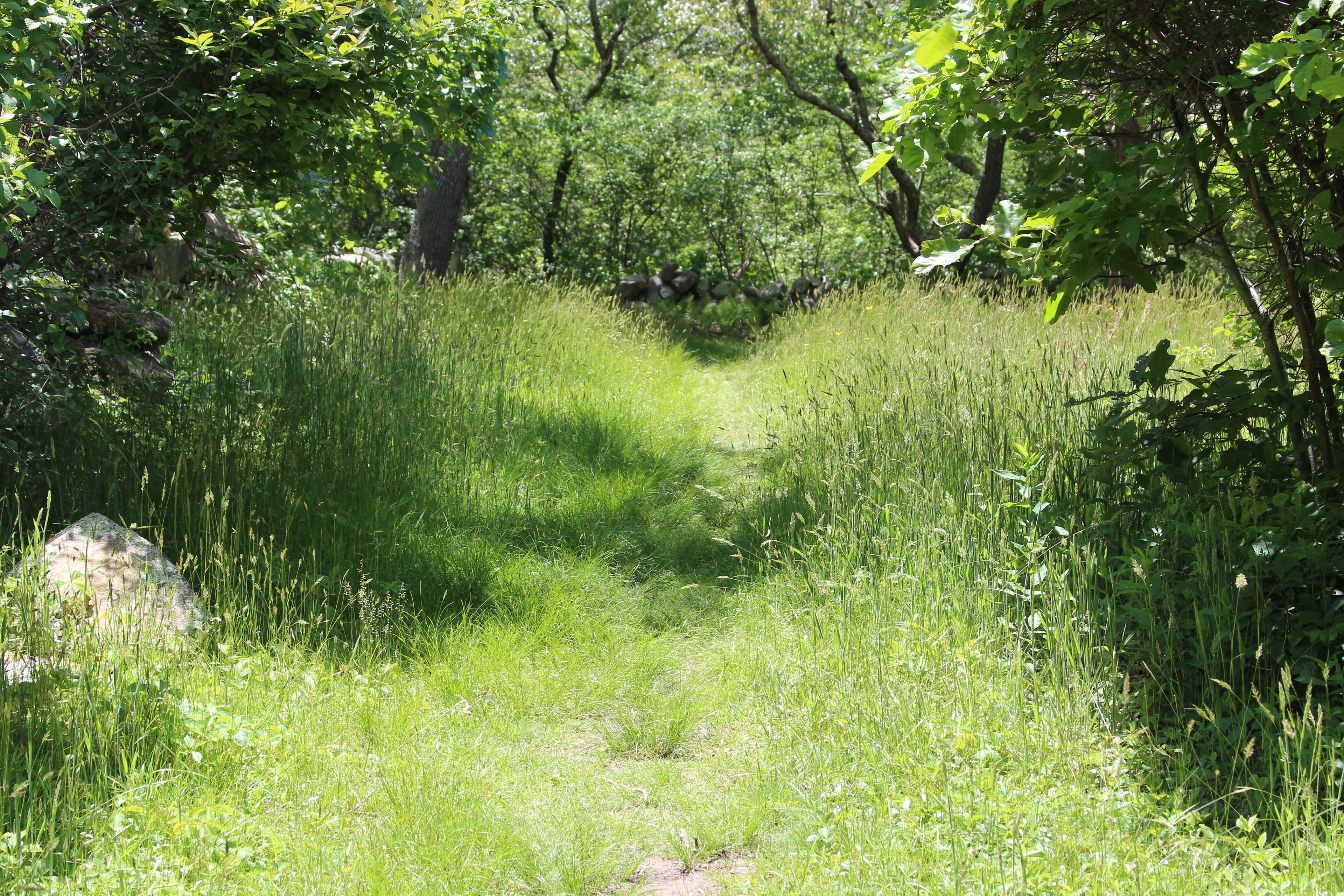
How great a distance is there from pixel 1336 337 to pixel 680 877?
88.8 inches

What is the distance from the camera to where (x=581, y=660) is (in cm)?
371

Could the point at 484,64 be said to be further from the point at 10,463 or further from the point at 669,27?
the point at 669,27

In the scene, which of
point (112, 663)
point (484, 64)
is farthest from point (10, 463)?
point (484, 64)

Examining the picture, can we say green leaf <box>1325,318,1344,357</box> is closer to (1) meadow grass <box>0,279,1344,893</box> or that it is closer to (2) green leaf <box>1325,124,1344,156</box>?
(2) green leaf <box>1325,124,1344,156</box>

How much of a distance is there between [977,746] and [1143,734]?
49 centimetres

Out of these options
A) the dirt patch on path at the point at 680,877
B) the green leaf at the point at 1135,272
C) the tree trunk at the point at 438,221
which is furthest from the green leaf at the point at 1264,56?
the tree trunk at the point at 438,221

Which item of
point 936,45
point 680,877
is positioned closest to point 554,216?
point 680,877

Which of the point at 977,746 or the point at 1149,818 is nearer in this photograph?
the point at 1149,818

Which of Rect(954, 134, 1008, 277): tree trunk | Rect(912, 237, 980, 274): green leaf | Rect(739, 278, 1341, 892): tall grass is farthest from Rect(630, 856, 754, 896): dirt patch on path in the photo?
Rect(954, 134, 1008, 277): tree trunk

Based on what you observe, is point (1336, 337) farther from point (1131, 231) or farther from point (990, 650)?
point (990, 650)

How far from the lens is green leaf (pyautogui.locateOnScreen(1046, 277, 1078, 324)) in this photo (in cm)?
279

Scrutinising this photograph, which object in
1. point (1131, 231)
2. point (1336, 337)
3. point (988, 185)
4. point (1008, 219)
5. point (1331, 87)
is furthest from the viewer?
point (988, 185)

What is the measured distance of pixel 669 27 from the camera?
18750 millimetres

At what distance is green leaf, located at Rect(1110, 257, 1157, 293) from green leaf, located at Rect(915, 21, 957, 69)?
48.2 inches
